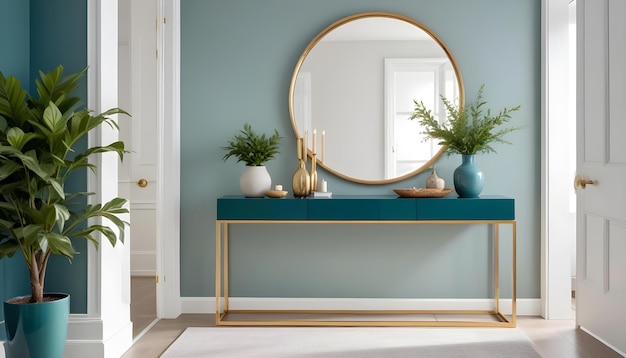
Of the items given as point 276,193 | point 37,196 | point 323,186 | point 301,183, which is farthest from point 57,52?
point 323,186

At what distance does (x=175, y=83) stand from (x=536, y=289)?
276cm

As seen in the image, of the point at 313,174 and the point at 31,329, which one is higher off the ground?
the point at 313,174

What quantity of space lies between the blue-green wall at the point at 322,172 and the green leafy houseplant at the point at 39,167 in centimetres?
132

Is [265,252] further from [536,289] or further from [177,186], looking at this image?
[536,289]

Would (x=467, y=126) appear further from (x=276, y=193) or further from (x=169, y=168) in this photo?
(x=169, y=168)

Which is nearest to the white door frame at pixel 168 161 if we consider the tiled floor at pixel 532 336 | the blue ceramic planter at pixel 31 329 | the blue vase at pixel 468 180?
the tiled floor at pixel 532 336

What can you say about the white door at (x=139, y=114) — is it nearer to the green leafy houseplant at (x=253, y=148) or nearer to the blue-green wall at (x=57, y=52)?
the green leafy houseplant at (x=253, y=148)

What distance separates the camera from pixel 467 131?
3.86 metres

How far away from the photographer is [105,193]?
308cm

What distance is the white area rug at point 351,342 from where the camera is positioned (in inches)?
126

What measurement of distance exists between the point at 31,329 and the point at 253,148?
5.62 feet

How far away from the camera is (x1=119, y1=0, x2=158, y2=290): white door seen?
518 centimetres

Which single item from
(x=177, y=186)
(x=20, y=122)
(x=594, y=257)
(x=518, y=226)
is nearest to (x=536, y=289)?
(x=518, y=226)

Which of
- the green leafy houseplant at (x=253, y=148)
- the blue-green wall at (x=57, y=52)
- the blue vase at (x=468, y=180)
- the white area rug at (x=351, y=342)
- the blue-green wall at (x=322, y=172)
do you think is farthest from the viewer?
the blue-green wall at (x=322, y=172)
